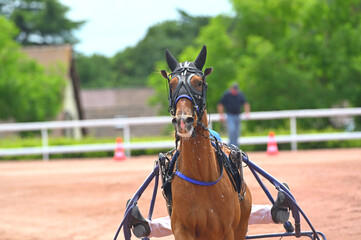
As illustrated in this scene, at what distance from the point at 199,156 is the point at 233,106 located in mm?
9833

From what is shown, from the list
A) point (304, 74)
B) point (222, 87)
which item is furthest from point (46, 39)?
point (304, 74)

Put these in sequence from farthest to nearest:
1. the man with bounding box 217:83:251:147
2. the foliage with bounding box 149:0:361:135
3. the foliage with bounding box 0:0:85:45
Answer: the foliage with bounding box 0:0:85:45, the foliage with bounding box 149:0:361:135, the man with bounding box 217:83:251:147

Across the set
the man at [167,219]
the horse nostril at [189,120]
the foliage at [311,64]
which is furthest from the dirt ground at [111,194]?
the foliage at [311,64]

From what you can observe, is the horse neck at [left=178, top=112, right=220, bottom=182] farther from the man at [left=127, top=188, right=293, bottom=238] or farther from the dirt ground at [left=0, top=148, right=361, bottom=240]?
the dirt ground at [left=0, top=148, right=361, bottom=240]

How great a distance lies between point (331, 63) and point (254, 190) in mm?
12029

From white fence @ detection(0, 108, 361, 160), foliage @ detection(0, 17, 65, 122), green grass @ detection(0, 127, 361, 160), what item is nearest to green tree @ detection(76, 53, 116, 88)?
foliage @ detection(0, 17, 65, 122)

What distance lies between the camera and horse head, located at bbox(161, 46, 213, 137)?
13.0 ft

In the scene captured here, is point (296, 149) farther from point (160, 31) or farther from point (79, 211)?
point (160, 31)

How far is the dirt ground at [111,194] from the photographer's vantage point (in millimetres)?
7981

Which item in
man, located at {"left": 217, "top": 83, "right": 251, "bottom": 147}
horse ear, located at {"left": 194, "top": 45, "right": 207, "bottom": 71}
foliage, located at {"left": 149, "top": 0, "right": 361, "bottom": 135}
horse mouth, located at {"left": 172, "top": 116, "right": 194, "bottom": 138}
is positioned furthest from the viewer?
foliage, located at {"left": 149, "top": 0, "right": 361, "bottom": 135}

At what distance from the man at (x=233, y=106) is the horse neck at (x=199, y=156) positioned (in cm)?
959

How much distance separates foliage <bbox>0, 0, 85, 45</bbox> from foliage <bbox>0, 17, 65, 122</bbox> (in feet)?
58.0

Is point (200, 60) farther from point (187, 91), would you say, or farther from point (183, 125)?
point (183, 125)

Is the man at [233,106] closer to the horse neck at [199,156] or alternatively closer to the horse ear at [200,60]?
the horse ear at [200,60]
